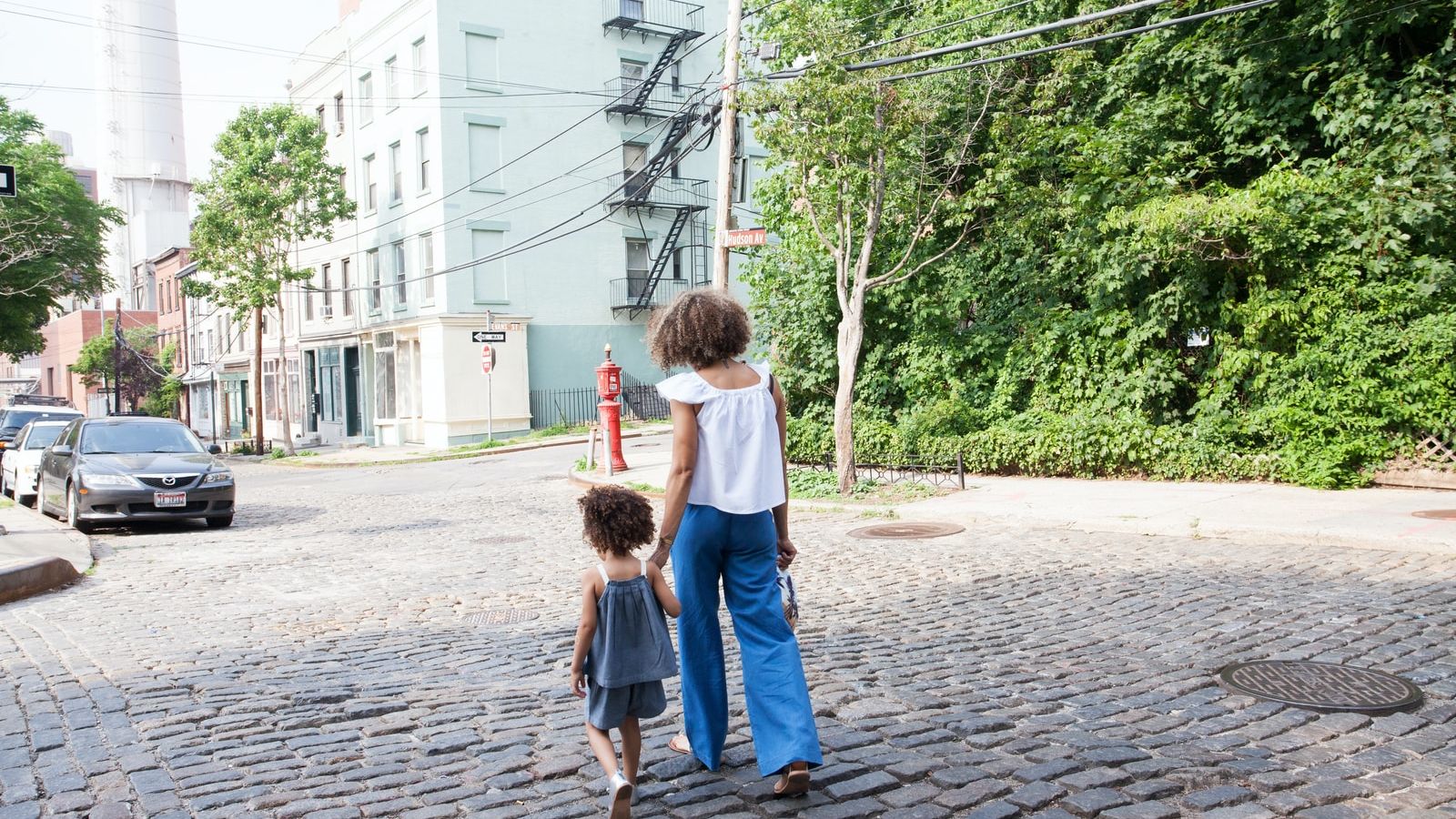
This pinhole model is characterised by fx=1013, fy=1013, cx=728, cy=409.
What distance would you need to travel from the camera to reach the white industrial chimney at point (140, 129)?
88625mm

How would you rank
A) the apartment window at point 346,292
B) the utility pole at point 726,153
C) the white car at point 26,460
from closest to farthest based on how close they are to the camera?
the utility pole at point 726,153 → the white car at point 26,460 → the apartment window at point 346,292

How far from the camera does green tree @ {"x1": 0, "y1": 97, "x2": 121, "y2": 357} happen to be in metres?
27.9

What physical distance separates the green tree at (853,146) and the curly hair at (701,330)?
8.98 m

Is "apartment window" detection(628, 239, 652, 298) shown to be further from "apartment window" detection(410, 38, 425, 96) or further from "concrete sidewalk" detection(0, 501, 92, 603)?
"concrete sidewalk" detection(0, 501, 92, 603)

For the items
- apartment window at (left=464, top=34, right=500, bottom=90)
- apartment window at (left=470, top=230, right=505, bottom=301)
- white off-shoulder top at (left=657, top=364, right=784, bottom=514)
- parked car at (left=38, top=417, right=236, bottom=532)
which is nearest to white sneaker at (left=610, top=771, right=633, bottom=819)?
white off-shoulder top at (left=657, top=364, right=784, bottom=514)

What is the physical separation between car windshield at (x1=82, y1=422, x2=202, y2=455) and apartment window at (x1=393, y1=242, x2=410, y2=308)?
61.7 feet

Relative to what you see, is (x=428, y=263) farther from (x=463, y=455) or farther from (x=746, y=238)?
(x=746, y=238)

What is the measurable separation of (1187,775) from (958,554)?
5.12 meters

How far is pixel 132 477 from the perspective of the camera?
1191 centimetres

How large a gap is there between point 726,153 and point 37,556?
9.45m

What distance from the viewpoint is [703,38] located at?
35.2 meters

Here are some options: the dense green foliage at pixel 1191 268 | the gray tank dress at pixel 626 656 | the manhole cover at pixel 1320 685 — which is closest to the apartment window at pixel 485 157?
the dense green foliage at pixel 1191 268

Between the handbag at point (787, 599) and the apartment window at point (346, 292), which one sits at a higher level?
the apartment window at point (346, 292)

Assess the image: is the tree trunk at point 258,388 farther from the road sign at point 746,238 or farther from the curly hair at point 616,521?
the curly hair at point 616,521
